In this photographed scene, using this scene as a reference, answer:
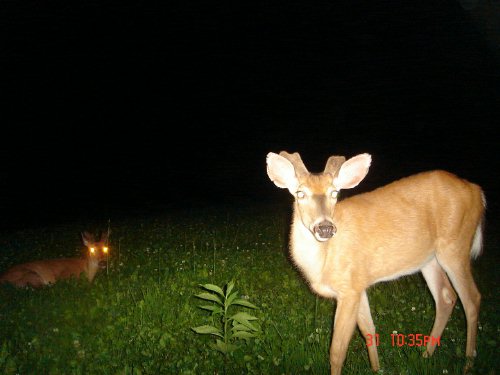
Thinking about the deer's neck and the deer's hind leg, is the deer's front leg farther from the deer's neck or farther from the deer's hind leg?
the deer's neck

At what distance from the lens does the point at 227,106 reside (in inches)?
2064

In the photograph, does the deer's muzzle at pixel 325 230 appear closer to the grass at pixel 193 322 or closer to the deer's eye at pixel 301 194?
the deer's eye at pixel 301 194

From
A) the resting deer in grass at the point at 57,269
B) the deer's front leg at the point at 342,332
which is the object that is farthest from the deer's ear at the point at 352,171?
the resting deer in grass at the point at 57,269

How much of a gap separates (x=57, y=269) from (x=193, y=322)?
11.3 feet

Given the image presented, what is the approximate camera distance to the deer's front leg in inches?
166

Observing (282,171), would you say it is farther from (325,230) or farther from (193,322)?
(193,322)

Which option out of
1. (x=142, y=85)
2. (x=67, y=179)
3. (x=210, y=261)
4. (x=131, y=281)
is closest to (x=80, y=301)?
(x=131, y=281)

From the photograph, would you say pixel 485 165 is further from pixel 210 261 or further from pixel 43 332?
pixel 43 332

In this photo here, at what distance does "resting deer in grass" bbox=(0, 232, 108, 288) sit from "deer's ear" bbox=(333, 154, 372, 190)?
4.94m

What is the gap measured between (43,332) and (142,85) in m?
47.1

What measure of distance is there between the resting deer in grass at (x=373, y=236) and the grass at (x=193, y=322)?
14.9 inches

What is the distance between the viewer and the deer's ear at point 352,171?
4.59 m
